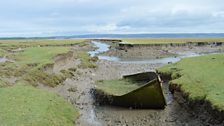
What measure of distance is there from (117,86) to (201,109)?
9.76m

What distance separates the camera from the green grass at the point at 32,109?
16.3 metres

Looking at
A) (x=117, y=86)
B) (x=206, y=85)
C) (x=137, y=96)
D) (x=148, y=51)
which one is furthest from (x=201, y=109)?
(x=148, y=51)

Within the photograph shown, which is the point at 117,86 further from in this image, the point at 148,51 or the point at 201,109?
the point at 148,51

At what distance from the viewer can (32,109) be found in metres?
18.3

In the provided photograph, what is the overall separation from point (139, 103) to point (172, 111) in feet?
8.51

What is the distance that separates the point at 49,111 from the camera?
738 inches

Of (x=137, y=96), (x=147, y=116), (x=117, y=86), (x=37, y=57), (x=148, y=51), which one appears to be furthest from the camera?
(x=148, y=51)

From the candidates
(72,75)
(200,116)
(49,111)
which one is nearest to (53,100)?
(49,111)

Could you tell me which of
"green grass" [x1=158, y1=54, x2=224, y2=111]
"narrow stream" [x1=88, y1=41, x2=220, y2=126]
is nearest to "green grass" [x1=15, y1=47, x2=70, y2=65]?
"narrow stream" [x1=88, y1=41, x2=220, y2=126]

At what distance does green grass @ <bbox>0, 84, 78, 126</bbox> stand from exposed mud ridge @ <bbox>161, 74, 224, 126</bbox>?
757cm

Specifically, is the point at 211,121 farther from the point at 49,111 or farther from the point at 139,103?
the point at 49,111

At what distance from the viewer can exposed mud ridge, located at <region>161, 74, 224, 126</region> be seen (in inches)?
675

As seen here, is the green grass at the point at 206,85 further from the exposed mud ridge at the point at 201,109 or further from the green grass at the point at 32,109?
the green grass at the point at 32,109

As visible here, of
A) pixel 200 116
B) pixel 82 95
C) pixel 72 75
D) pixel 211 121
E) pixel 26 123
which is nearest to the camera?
pixel 26 123
